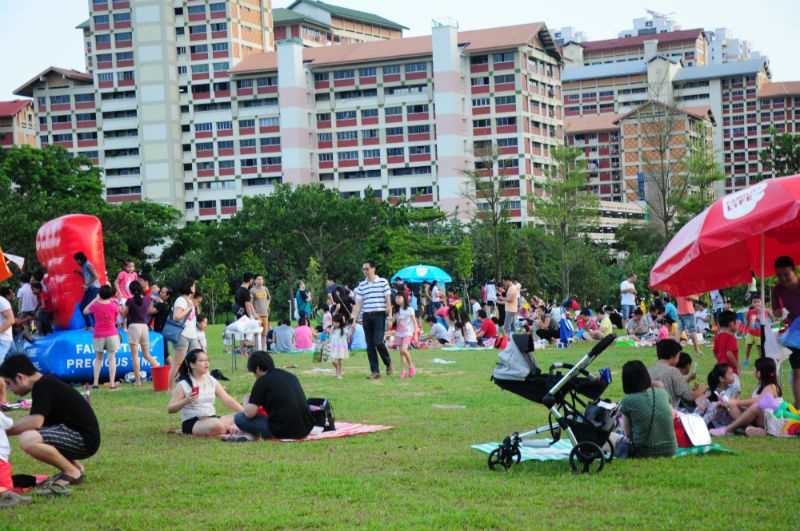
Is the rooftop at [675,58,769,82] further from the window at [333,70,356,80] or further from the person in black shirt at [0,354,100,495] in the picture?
the person in black shirt at [0,354,100,495]

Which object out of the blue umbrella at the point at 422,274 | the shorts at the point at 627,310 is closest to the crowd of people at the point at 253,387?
the shorts at the point at 627,310

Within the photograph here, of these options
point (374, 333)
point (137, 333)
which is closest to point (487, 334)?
point (374, 333)

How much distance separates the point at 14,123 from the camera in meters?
107

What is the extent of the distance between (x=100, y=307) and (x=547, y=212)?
161 feet

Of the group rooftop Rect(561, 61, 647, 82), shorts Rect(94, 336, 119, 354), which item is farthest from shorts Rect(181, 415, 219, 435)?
rooftop Rect(561, 61, 647, 82)

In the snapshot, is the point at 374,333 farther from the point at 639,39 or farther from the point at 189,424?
the point at 639,39

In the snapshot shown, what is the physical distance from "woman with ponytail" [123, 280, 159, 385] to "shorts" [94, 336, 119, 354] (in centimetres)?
55

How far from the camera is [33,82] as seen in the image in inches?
4021

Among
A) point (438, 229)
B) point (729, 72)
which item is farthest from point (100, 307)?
point (729, 72)

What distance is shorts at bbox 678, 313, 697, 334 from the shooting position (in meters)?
24.2

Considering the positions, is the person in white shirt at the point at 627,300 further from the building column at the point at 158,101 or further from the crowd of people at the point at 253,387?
the building column at the point at 158,101

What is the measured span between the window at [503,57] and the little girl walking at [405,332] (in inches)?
2924

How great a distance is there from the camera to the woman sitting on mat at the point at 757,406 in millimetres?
10883

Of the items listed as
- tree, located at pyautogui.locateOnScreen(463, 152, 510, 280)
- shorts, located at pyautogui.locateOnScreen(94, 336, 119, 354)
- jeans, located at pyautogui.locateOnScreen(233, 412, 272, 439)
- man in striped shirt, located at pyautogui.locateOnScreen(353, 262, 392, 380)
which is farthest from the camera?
tree, located at pyautogui.locateOnScreen(463, 152, 510, 280)
